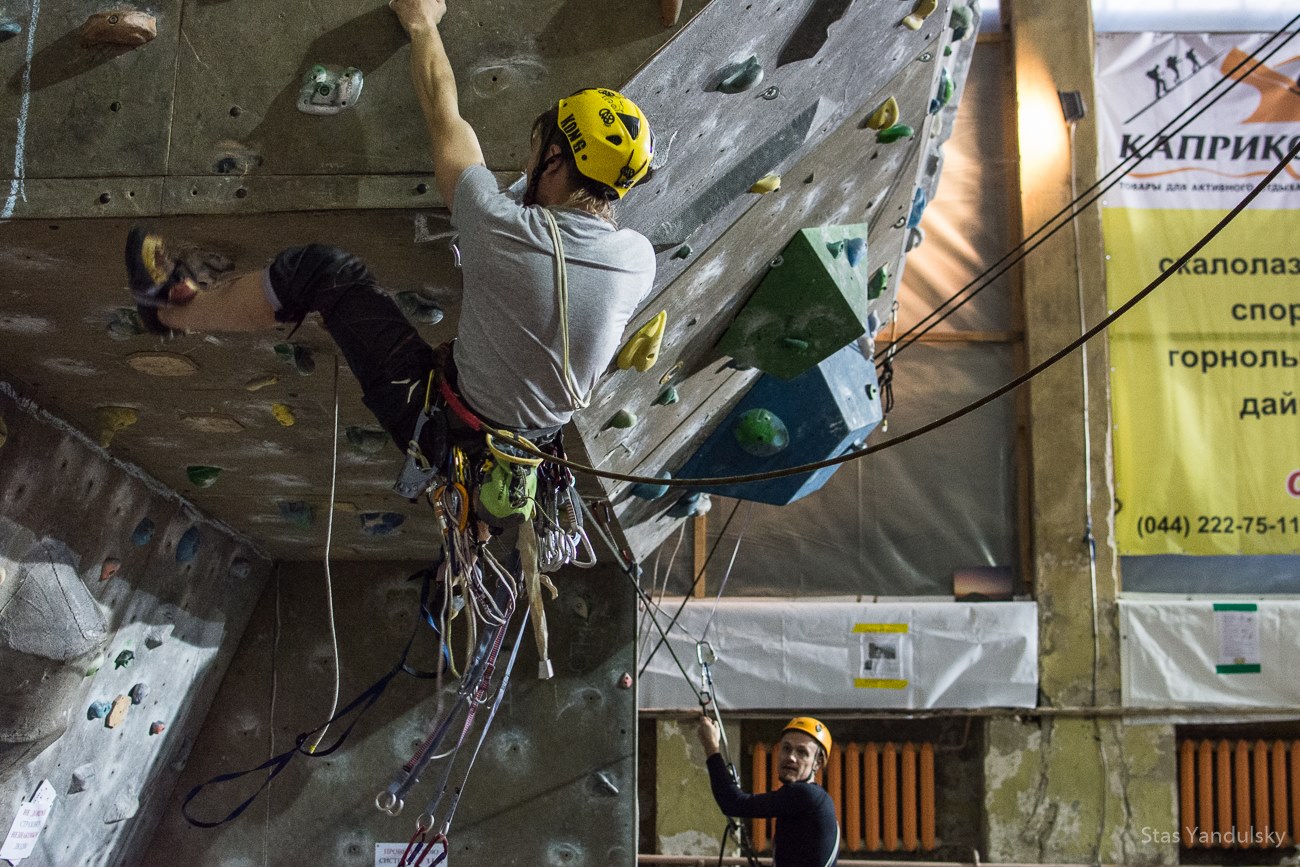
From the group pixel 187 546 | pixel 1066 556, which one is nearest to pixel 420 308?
Result: pixel 187 546

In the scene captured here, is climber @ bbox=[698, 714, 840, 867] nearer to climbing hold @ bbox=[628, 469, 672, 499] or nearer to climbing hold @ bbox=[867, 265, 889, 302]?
climbing hold @ bbox=[628, 469, 672, 499]

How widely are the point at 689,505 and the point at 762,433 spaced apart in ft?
2.28

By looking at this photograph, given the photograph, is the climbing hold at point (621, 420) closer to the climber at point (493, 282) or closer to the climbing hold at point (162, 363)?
the climber at point (493, 282)

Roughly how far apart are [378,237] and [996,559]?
555 cm

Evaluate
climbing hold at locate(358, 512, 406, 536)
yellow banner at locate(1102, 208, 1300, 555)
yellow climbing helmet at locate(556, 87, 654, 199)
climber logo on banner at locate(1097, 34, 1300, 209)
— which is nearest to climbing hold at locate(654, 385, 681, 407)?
climbing hold at locate(358, 512, 406, 536)

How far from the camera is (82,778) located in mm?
3596

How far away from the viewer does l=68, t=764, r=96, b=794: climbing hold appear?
3572 millimetres

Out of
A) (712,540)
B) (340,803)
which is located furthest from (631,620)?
(712,540)

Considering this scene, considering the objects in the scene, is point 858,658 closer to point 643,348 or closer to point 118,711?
point 118,711

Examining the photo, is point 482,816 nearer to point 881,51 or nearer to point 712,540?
point 881,51

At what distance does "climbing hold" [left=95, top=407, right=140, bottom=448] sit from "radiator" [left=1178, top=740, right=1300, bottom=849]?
18.5 ft

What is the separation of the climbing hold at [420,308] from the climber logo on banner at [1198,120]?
5887mm

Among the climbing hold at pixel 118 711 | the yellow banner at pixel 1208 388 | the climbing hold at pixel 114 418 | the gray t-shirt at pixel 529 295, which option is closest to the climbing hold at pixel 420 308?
the gray t-shirt at pixel 529 295

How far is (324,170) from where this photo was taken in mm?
2074
